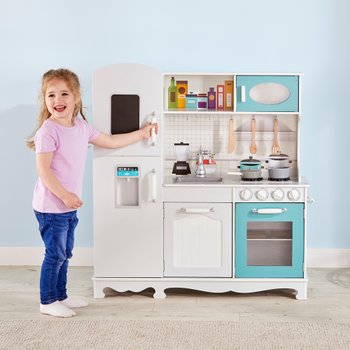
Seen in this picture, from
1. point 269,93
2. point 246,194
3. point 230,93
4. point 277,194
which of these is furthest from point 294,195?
point 230,93

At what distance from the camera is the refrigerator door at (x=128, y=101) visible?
3.91m

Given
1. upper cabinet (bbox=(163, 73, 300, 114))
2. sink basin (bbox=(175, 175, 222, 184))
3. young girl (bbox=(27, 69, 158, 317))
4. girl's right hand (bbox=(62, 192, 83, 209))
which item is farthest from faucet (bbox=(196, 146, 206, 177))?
girl's right hand (bbox=(62, 192, 83, 209))

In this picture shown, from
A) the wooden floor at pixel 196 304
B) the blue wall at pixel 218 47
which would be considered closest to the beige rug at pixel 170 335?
the wooden floor at pixel 196 304

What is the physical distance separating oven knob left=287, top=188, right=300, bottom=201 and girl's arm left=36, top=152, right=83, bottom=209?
4.08ft

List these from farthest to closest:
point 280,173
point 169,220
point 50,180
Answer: point 280,173 < point 169,220 < point 50,180

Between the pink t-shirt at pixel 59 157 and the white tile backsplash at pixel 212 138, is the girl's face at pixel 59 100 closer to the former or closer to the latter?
the pink t-shirt at pixel 59 157

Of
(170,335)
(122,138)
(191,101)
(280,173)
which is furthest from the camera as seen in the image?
(191,101)

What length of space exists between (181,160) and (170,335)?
1357mm

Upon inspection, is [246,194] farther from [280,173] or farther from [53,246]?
[53,246]

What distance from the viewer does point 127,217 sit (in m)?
3.98

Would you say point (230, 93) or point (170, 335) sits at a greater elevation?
point (230, 93)

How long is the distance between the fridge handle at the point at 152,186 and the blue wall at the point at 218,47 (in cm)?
89

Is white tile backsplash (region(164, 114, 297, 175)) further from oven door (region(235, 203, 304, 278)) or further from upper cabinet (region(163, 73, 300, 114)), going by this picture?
oven door (region(235, 203, 304, 278))

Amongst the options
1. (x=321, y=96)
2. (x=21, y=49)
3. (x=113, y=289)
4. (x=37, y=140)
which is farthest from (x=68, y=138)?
(x=321, y=96)
